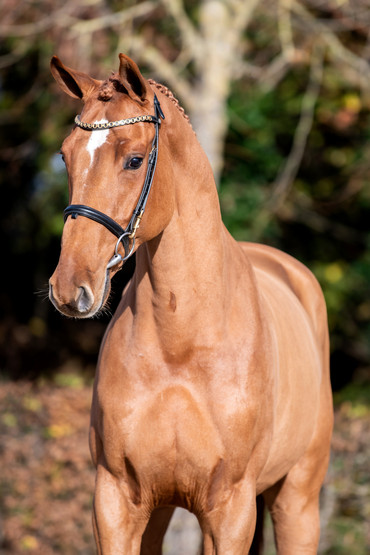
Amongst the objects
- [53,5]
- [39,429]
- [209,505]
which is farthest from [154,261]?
[53,5]

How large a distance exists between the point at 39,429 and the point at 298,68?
562cm

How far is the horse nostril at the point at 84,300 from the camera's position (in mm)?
2180

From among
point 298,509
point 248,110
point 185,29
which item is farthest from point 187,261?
point 248,110

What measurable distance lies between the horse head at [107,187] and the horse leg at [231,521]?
3.07ft

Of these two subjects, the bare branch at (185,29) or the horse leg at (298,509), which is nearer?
the horse leg at (298,509)

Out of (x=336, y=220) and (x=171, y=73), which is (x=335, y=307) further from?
(x=171, y=73)

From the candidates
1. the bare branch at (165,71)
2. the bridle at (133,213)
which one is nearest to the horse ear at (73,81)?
the bridle at (133,213)

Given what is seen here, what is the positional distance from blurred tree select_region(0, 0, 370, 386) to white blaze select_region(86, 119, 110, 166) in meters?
4.54

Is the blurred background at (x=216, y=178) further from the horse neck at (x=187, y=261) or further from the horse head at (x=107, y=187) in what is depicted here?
the horse head at (x=107, y=187)

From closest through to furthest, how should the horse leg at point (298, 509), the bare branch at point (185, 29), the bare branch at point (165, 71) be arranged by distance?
1. the horse leg at point (298, 509)
2. the bare branch at point (185, 29)
3. the bare branch at point (165, 71)

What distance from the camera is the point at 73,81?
256cm

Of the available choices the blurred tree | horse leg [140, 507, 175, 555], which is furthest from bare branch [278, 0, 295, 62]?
horse leg [140, 507, 175, 555]

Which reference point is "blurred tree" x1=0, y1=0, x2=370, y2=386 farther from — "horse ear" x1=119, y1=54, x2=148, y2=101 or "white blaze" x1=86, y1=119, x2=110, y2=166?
"white blaze" x1=86, y1=119, x2=110, y2=166

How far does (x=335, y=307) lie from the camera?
874cm
